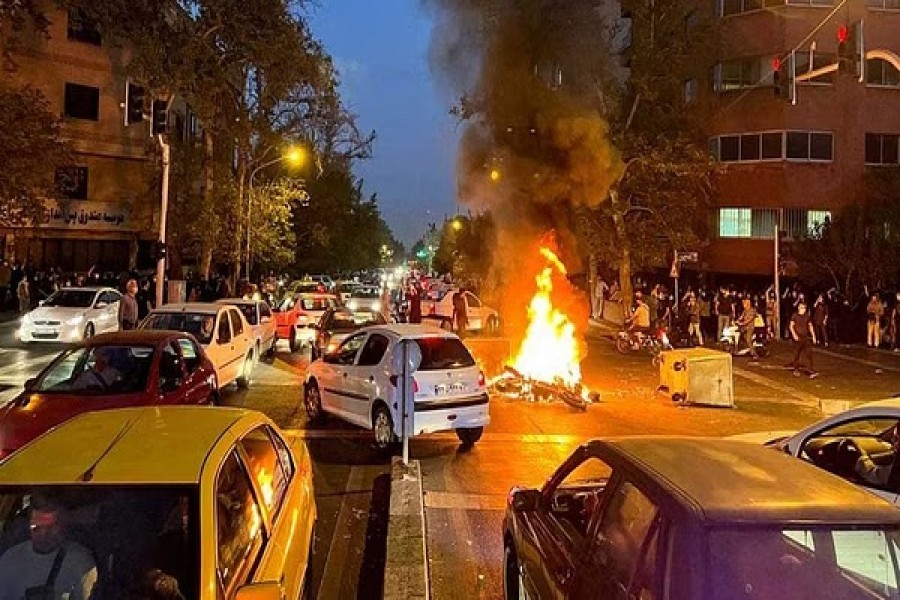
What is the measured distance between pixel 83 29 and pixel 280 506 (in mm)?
39957

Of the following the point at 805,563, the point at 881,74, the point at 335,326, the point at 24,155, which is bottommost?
the point at 805,563

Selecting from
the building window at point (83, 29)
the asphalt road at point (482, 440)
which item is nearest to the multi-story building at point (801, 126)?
the asphalt road at point (482, 440)

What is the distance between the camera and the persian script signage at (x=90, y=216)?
129ft

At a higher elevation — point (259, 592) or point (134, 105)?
point (134, 105)

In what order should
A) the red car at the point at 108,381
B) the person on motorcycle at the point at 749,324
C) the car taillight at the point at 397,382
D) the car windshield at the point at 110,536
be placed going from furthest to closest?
the person on motorcycle at the point at 749,324, the car taillight at the point at 397,382, the red car at the point at 108,381, the car windshield at the point at 110,536

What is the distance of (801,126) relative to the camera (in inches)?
1433

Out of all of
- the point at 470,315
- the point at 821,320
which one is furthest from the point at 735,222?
the point at 821,320

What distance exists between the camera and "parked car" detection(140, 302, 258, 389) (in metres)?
14.4

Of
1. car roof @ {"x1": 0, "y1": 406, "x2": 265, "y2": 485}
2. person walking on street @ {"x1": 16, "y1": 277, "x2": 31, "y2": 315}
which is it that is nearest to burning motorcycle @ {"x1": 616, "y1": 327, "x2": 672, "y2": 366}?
person walking on street @ {"x1": 16, "y1": 277, "x2": 31, "y2": 315}

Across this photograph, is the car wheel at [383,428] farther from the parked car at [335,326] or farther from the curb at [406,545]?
the parked car at [335,326]

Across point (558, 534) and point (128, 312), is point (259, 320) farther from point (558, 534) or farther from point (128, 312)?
point (558, 534)

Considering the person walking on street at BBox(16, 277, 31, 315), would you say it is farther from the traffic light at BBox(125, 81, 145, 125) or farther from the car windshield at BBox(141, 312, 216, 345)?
the car windshield at BBox(141, 312, 216, 345)

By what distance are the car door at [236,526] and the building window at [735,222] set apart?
3592cm

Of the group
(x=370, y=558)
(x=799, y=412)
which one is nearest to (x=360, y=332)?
Result: (x=370, y=558)
